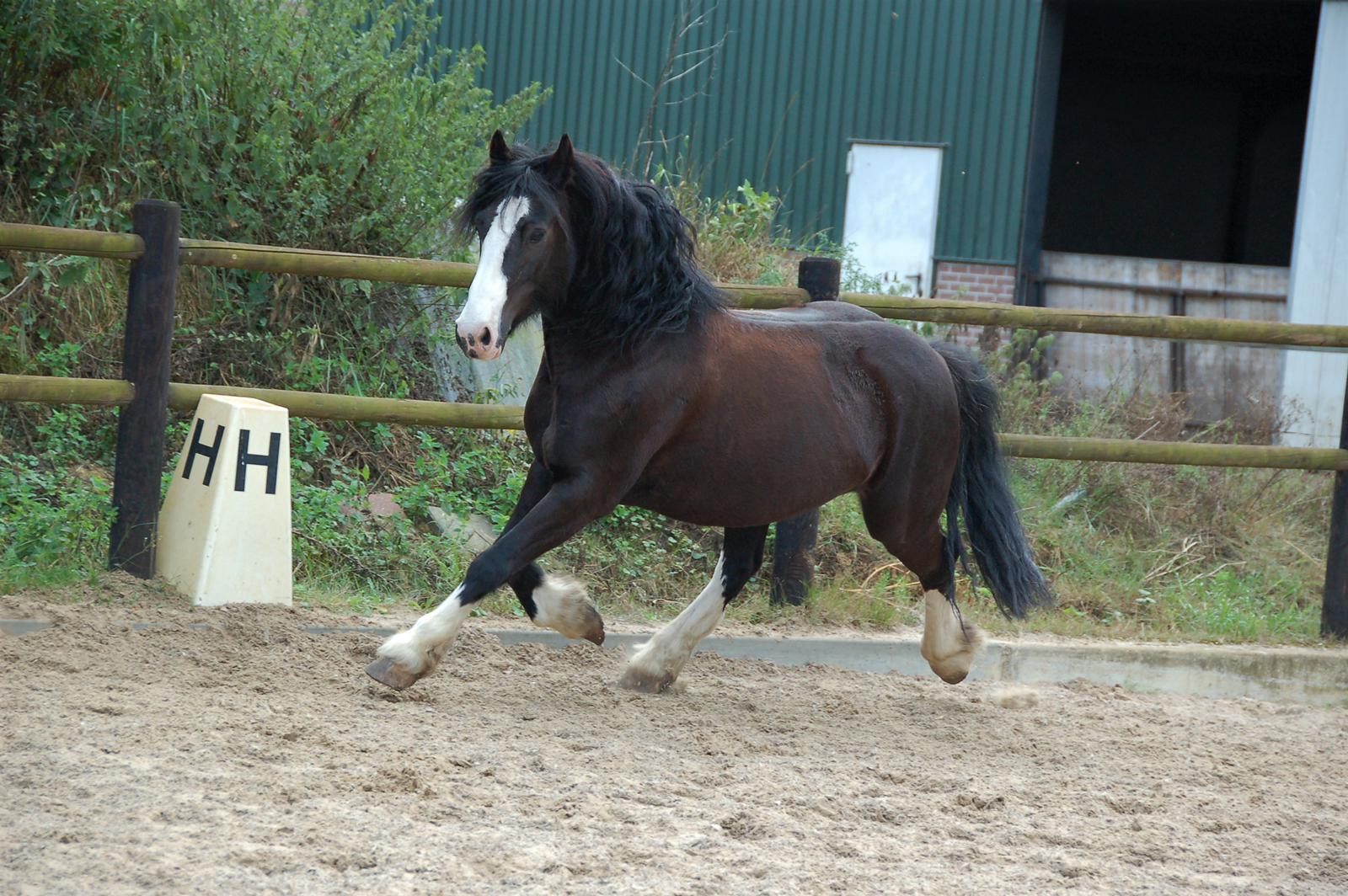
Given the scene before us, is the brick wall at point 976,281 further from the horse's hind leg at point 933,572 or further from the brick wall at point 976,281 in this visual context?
the horse's hind leg at point 933,572

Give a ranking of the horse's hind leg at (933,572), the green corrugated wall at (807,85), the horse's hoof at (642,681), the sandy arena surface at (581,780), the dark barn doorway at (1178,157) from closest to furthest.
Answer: the sandy arena surface at (581,780) → the horse's hoof at (642,681) → the horse's hind leg at (933,572) → the green corrugated wall at (807,85) → the dark barn doorway at (1178,157)

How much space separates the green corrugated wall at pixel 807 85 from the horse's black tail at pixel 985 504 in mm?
7911

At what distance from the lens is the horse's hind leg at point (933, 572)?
4.48 m

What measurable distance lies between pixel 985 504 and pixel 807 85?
29.4 feet

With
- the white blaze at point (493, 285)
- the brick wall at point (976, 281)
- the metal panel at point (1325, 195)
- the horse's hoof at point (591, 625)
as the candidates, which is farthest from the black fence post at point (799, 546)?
the brick wall at point (976, 281)

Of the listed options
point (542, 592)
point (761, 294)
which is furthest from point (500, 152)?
point (761, 294)

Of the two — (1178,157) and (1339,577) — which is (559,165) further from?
(1178,157)

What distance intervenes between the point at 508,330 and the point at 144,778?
4.87ft

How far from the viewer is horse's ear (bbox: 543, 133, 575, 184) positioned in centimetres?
368

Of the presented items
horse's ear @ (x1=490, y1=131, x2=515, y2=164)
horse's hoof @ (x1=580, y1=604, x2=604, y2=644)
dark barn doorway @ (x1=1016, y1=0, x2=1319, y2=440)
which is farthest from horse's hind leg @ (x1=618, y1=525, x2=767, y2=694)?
dark barn doorway @ (x1=1016, y1=0, x2=1319, y2=440)

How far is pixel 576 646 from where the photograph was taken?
4.80m

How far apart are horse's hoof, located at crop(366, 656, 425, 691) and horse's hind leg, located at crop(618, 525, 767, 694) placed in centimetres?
90

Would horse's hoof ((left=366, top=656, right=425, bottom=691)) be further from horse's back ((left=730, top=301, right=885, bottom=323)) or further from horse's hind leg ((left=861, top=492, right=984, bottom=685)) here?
horse's hind leg ((left=861, top=492, right=984, bottom=685))

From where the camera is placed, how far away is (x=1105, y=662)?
5387 millimetres
